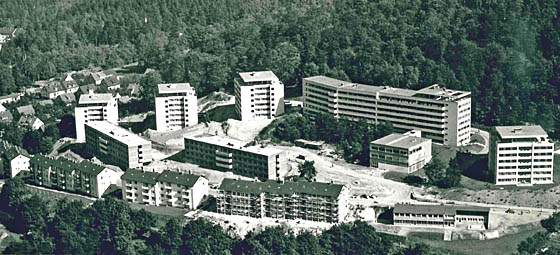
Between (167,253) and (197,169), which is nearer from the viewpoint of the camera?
(167,253)

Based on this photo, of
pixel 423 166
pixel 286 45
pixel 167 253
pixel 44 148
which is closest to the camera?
pixel 167 253

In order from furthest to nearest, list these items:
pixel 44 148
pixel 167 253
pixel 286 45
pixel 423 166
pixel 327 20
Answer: pixel 327 20 → pixel 286 45 → pixel 44 148 → pixel 423 166 → pixel 167 253

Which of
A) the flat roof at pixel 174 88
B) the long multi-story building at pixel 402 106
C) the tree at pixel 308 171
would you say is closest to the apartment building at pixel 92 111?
the flat roof at pixel 174 88

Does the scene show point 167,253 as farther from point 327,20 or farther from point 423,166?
point 327,20

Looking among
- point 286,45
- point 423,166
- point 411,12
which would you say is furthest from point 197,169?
point 411,12

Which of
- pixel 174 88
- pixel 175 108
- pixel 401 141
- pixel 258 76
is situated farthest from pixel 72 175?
pixel 401 141

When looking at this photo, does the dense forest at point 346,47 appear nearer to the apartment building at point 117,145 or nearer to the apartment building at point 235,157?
the apartment building at point 117,145

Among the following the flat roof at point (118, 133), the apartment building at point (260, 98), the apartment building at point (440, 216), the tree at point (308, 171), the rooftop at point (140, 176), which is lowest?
the apartment building at point (440, 216)
